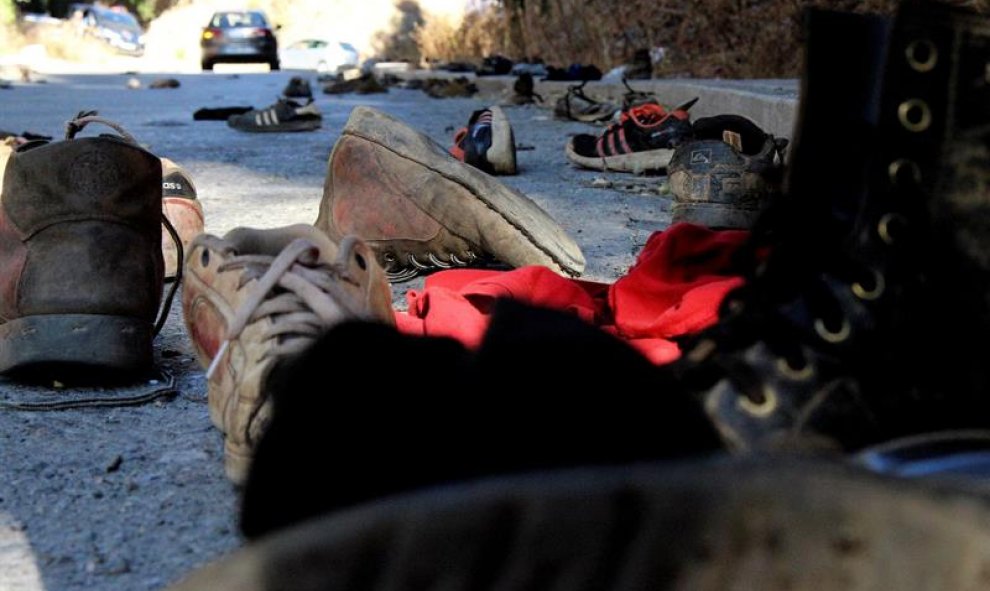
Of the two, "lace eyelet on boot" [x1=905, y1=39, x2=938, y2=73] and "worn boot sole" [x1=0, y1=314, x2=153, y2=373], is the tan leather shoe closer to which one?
"worn boot sole" [x1=0, y1=314, x2=153, y2=373]

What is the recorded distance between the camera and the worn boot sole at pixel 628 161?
4.23 m

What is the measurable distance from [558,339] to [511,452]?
81 mm

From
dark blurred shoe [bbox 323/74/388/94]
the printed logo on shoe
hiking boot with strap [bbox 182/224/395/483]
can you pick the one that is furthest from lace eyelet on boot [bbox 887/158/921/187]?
dark blurred shoe [bbox 323/74/388/94]

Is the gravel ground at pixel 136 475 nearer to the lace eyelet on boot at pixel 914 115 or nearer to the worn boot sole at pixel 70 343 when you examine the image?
the worn boot sole at pixel 70 343

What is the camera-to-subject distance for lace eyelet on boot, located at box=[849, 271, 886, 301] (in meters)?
0.92

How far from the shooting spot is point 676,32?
29.6 ft

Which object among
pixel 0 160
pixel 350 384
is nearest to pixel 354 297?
pixel 350 384

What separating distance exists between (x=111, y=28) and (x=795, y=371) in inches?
1301

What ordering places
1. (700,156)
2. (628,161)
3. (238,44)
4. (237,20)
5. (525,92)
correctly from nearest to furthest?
1. (700,156)
2. (628,161)
3. (525,92)
4. (238,44)
5. (237,20)

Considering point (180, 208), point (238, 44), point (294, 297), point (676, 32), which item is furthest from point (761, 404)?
point (238, 44)

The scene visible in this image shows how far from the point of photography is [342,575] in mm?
603

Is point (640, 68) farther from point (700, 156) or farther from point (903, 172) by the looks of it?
point (903, 172)

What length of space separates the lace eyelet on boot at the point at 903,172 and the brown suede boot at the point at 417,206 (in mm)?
1489

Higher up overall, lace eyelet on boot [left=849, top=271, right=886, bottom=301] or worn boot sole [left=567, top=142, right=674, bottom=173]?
lace eyelet on boot [left=849, top=271, right=886, bottom=301]
